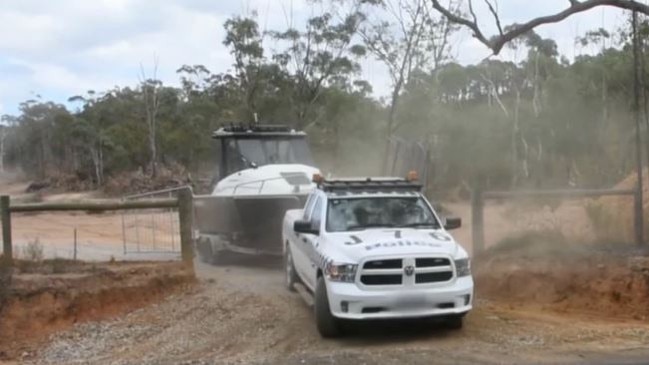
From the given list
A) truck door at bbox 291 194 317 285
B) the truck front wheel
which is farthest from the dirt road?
truck door at bbox 291 194 317 285

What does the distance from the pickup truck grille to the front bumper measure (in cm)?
10

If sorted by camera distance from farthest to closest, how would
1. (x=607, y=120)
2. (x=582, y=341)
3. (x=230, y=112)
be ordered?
(x=230, y=112), (x=607, y=120), (x=582, y=341)

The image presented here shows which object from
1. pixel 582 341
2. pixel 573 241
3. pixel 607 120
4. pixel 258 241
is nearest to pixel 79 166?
pixel 607 120

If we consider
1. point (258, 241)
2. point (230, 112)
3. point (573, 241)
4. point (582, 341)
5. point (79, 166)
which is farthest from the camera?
point (79, 166)

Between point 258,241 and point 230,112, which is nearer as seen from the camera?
point 258,241

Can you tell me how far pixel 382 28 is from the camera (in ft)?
144

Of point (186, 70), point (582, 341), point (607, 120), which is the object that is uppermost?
point (186, 70)

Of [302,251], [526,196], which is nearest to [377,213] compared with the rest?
[302,251]

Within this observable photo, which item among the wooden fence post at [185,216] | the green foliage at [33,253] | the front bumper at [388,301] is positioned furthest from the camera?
the green foliage at [33,253]

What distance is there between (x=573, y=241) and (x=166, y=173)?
39375mm

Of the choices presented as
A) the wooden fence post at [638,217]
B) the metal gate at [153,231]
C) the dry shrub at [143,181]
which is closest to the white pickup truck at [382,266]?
the wooden fence post at [638,217]

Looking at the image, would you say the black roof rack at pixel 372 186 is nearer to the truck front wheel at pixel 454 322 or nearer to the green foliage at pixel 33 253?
the truck front wheel at pixel 454 322

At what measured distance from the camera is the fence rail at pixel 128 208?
1462 cm

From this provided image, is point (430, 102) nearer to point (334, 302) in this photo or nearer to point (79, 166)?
point (79, 166)
